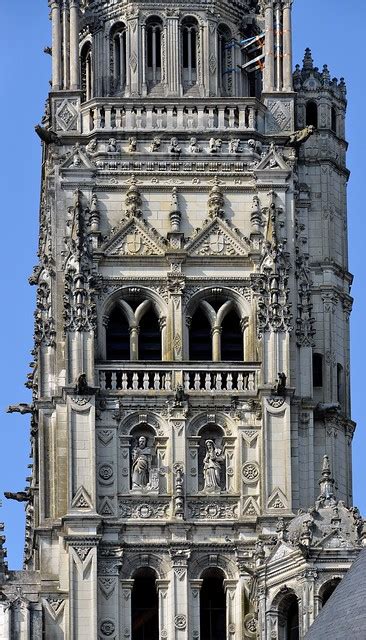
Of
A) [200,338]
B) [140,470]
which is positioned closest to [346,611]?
[140,470]

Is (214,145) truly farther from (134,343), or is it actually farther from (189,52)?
(134,343)

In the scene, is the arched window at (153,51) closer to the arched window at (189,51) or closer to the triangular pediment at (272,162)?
the arched window at (189,51)

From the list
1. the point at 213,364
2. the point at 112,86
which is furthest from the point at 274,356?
the point at 112,86

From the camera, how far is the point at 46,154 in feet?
252

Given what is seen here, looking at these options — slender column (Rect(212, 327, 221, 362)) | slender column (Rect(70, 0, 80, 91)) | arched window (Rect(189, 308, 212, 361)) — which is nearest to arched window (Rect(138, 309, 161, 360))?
arched window (Rect(189, 308, 212, 361))

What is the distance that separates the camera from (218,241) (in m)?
74.8

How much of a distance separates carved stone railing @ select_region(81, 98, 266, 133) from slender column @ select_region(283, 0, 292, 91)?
0.83m

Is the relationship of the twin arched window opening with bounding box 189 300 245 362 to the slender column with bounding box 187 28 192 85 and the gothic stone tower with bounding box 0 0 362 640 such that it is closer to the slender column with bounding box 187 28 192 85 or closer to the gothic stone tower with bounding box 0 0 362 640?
the gothic stone tower with bounding box 0 0 362 640

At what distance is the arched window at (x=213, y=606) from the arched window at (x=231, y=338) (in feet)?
13.6

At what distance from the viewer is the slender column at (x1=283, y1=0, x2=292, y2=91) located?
76.2 meters

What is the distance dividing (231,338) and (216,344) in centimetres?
47

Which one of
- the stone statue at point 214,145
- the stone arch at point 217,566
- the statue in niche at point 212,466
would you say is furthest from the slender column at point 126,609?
the stone statue at point 214,145

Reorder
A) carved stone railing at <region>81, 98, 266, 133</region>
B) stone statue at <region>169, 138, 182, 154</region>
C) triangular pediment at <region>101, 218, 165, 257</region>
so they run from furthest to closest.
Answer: carved stone railing at <region>81, 98, 266, 133</region>, stone statue at <region>169, 138, 182, 154</region>, triangular pediment at <region>101, 218, 165, 257</region>

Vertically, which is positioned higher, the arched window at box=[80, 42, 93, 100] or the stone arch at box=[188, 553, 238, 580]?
the arched window at box=[80, 42, 93, 100]
